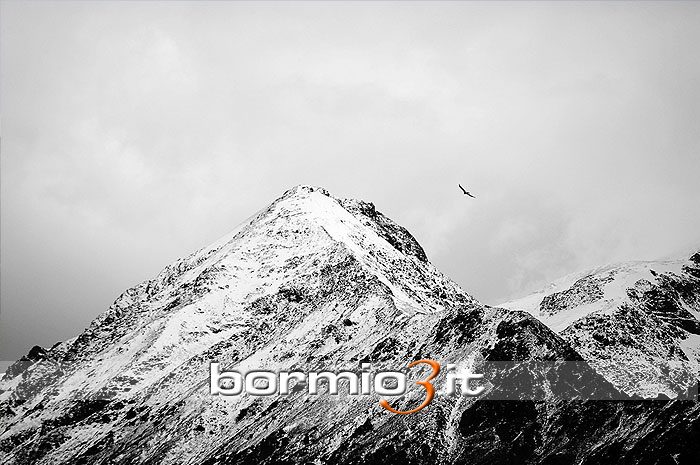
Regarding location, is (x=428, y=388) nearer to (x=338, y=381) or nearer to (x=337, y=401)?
(x=337, y=401)

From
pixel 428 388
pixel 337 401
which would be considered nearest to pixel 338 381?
pixel 337 401

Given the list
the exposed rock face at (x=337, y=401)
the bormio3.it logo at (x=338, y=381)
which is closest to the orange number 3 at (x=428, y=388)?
the bormio3.it logo at (x=338, y=381)

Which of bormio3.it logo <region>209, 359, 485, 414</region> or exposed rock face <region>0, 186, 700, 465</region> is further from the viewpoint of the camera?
bormio3.it logo <region>209, 359, 485, 414</region>

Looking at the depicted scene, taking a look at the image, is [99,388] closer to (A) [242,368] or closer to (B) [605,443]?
(A) [242,368]

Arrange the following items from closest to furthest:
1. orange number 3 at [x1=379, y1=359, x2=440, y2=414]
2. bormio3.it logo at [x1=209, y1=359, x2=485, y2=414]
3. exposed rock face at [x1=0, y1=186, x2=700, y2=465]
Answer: exposed rock face at [x1=0, y1=186, x2=700, y2=465] → orange number 3 at [x1=379, y1=359, x2=440, y2=414] → bormio3.it logo at [x1=209, y1=359, x2=485, y2=414]

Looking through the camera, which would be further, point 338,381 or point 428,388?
point 338,381

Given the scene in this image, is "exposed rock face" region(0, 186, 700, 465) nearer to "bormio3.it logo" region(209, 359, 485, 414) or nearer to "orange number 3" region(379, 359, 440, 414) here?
"orange number 3" region(379, 359, 440, 414)

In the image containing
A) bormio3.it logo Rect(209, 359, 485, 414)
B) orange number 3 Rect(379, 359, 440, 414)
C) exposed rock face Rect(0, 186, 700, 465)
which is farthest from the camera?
bormio3.it logo Rect(209, 359, 485, 414)

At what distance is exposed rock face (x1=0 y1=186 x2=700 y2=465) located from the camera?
353 feet

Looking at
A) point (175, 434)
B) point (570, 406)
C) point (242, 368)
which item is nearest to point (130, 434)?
point (175, 434)

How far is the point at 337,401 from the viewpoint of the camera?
136 metres

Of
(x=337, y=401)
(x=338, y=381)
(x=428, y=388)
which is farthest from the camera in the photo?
(x=338, y=381)

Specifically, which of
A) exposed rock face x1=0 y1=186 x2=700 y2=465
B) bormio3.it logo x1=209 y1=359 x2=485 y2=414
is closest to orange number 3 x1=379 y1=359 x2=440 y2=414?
bormio3.it logo x1=209 y1=359 x2=485 y2=414

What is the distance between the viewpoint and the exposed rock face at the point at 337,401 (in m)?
108
